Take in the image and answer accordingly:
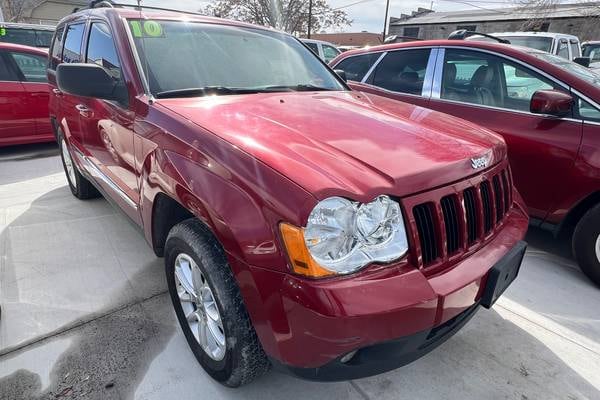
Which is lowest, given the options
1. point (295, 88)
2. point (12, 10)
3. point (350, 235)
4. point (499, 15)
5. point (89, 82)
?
point (350, 235)

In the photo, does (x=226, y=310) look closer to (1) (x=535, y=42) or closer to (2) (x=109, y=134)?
(2) (x=109, y=134)

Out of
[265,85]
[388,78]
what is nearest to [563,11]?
[388,78]

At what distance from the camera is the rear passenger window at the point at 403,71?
3889 mm

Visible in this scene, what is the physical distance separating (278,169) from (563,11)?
105 feet

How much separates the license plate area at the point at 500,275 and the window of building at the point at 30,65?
640 cm

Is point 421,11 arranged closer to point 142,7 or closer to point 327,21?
point 327,21

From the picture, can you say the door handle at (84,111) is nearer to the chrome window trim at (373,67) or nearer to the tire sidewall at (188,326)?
the tire sidewall at (188,326)

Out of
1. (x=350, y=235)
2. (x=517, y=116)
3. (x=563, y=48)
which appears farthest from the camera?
(x=563, y=48)

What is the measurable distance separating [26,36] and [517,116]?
10830mm

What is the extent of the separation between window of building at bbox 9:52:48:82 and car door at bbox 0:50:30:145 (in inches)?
4.1

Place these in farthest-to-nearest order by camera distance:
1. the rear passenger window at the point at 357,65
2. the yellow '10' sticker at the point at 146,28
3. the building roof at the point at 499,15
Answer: the building roof at the point at 499,15 < the rear passenger window at the point at 357,65 < the yellow '10' sticker at the point at 146,28

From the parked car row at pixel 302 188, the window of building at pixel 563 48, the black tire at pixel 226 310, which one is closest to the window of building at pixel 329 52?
the window of building at pixel 563 48

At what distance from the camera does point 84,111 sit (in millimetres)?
2914

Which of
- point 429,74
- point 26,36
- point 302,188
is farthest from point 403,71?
point 26,36
